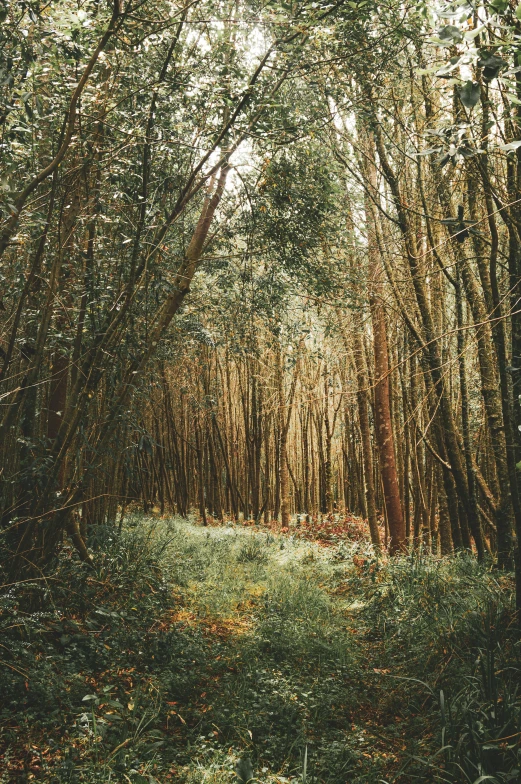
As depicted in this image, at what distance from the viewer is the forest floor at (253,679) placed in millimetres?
2703

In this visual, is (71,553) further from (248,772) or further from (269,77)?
(269,77)

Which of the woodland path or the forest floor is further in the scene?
the woodland path

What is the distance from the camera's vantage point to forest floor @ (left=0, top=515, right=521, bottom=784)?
2703 mm

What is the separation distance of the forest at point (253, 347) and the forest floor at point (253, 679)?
20 millimetres

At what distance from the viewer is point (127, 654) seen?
3.81m

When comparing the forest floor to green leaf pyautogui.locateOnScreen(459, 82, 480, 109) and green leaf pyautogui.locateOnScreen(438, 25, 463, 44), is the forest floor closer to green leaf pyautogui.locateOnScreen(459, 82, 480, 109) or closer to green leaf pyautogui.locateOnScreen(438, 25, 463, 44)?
green leaf pyautogui.locateOnScreen(459, 82, 480, 109)

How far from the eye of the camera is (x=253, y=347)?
271 inches

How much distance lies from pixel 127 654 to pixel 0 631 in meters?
0.99

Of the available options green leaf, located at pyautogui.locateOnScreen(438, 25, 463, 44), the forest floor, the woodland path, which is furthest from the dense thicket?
→ the woodland path

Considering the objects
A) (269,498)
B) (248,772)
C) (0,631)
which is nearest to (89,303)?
(0,631)

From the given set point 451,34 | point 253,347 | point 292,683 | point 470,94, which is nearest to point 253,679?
point 292,683

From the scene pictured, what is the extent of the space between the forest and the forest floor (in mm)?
20

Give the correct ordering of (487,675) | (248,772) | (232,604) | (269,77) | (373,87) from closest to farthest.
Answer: (248,772) < (487,675) < (269,77) < (373,87) < (232,604)

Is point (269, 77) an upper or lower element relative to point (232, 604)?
upper
